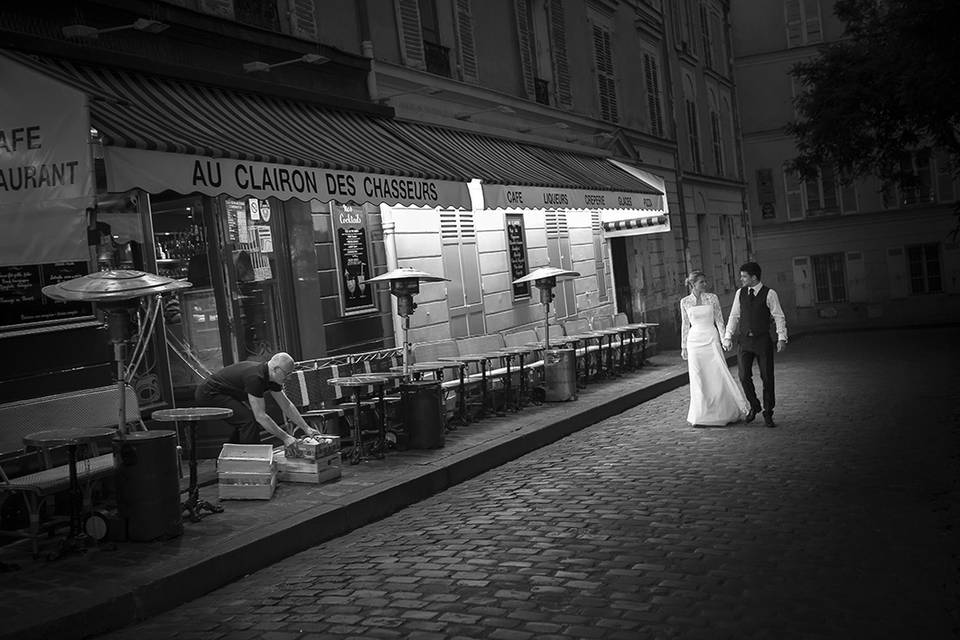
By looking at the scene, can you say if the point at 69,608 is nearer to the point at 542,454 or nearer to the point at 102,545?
the point at 102,545

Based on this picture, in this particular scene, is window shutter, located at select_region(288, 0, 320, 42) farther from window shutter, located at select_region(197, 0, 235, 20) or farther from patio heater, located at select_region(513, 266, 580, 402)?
patio heater, located at select_region(513, 266, 580, 402)

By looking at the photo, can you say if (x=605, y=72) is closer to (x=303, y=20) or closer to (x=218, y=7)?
(x=303, y=20)

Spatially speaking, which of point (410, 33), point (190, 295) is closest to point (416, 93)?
point (410, 33)

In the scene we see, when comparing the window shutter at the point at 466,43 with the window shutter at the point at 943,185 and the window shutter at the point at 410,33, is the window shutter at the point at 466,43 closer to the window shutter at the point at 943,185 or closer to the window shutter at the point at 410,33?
the window shutter at the point at 410,33

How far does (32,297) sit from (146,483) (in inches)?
85.9

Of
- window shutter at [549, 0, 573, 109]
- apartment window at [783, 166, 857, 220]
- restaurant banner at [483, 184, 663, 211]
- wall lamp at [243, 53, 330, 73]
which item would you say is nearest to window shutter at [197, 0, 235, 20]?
wall lamp at [243, 53, 330, 73]

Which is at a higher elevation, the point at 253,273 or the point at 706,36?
the point at 706,36

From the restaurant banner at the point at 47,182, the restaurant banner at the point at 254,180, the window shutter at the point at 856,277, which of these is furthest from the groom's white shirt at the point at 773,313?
the window shutter at the point at 856,277

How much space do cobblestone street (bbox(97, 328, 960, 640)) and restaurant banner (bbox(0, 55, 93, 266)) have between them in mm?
2602

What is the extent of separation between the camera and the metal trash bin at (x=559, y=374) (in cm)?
1311

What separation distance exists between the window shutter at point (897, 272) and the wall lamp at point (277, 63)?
2812 cm

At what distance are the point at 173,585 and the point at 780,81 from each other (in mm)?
35447

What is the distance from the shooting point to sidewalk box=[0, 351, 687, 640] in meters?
5.36

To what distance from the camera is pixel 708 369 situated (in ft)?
36.2
